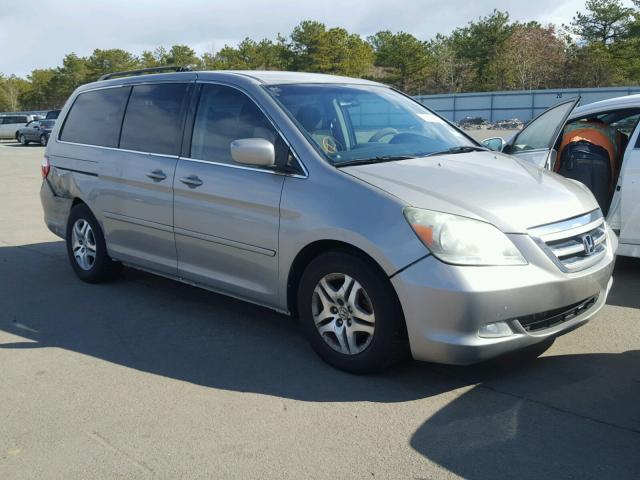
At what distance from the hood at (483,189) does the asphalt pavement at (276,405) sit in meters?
0.95

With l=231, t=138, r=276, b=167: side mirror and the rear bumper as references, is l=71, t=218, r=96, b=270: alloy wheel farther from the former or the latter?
l=231, t=138, r=276, b=167: side mirror

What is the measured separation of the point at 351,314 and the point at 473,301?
0.77 m

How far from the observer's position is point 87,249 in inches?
246

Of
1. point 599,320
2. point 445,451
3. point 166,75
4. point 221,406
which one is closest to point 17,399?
point 221,406

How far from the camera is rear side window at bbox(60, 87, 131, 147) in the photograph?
587 cm

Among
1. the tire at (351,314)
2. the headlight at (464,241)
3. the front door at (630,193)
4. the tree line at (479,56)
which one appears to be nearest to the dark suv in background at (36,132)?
the tree line at (479,56)

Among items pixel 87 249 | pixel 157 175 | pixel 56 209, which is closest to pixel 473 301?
pixel 157 175

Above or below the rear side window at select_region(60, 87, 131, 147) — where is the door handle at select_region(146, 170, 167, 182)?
below

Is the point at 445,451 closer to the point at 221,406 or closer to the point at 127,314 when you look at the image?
the point at 221,406

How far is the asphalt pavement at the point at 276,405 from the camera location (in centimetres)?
313

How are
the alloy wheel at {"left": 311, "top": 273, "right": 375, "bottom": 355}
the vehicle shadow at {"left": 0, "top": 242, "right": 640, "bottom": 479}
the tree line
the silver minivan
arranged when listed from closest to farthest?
the vehicle shadow at {"left": 0, "top": 242, "right": 640, "bottom": 479} → the silver minivan → the alloy wheel at {"left": 311, "top": 273, "right": 375, "bottom": 355} → the tree line

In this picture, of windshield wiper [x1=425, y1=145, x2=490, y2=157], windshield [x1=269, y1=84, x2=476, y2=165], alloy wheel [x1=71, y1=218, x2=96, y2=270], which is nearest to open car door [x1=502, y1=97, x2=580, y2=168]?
windshield wiper [x1=425, y1=145, x2=490, y2=157]

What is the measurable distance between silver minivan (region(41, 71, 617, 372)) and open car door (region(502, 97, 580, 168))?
1.24 metres

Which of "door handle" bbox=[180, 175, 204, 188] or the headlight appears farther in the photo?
"door handle" bbox=[180, 175, 204, 188]
